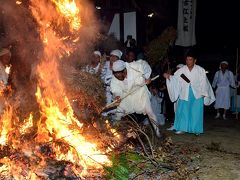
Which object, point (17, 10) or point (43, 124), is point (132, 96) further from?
point (17, 10)

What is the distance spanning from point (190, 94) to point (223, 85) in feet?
13.9

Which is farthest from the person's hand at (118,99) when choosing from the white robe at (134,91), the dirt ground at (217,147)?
the dirt ground at (217,147)

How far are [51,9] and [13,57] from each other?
2711mm

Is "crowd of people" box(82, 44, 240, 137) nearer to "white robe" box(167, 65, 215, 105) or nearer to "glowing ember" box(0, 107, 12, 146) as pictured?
"white robe" box(167, 65, 215, 105)

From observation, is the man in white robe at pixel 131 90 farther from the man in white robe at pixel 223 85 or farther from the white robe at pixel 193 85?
the man in white robe at pixel 223 85

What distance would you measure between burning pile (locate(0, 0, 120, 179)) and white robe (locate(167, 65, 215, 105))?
137 inches

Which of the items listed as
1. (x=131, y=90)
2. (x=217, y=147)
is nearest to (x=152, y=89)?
(x=131, y=90)

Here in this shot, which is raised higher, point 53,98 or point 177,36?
point 177,36

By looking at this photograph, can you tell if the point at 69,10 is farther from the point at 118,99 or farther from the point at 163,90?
the point at 163,90

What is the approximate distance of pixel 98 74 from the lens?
9484mm

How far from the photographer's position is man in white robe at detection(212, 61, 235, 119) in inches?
531

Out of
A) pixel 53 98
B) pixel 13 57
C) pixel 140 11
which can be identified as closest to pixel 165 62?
pixel 140 11

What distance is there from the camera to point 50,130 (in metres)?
6.43

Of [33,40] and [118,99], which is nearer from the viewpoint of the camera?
[118,99]
